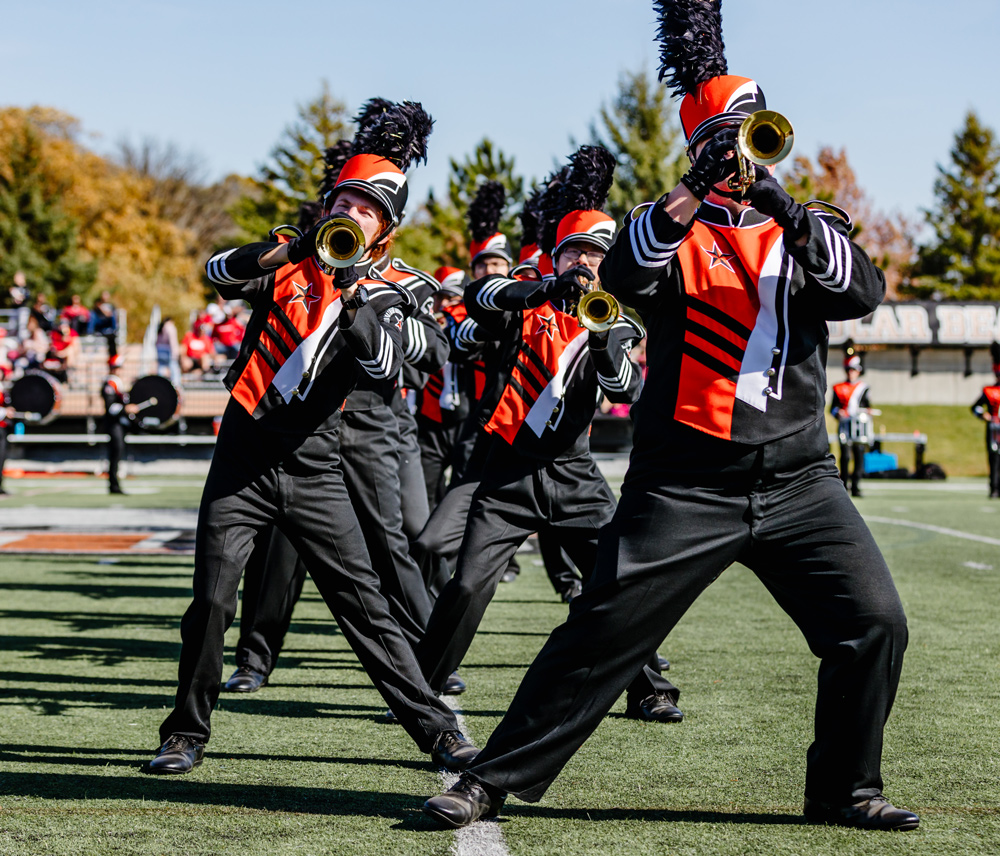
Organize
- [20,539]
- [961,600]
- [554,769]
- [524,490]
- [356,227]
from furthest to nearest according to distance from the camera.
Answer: [20,539], [961,600], [524,490], [356,227], [554,769]

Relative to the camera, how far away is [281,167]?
142 ft

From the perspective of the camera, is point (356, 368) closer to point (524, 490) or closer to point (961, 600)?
point (524, 490)

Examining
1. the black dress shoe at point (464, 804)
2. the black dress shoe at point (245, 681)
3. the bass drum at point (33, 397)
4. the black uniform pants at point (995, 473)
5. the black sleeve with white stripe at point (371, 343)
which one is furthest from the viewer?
the bass drum at point (33, 397)

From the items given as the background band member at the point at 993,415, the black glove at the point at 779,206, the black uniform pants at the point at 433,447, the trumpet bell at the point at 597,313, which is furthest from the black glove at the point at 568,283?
the background band member at the point at 993,415

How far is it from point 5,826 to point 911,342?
42.6m

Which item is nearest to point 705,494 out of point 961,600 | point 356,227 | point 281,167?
point 356,227

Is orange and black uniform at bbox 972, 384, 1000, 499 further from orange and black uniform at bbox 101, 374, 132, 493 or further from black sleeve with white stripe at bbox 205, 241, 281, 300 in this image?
black sleeve with white stripe at bbox 205, 241, 281, 300

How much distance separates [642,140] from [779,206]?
1857 inches

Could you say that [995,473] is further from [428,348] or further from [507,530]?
[507,530]

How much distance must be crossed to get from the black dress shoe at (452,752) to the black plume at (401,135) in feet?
7.48

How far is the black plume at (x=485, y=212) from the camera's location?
346 inches

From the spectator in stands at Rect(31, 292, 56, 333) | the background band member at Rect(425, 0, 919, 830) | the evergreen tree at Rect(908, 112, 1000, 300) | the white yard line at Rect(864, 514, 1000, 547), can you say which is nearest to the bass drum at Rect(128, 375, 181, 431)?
the spectator in stands at Rect(31, 292, 56, 333)

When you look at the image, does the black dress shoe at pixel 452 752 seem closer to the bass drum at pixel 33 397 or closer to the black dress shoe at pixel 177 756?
the black dress shoe at pixel 177 756

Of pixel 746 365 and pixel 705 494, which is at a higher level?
pixel 746 365
